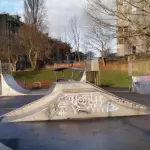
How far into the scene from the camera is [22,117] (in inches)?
514

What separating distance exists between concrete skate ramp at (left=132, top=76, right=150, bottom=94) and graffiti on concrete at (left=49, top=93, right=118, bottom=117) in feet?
56.6

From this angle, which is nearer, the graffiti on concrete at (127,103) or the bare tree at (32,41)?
the graffiti on concrete at (127,103)

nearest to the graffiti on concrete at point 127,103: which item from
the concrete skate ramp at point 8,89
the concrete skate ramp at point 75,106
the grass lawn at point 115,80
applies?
the concrete skate ramp at point 75,106

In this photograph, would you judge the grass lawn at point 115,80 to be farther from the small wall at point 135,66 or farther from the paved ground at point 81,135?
the paved ground at point 81,135

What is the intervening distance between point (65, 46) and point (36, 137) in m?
85.5

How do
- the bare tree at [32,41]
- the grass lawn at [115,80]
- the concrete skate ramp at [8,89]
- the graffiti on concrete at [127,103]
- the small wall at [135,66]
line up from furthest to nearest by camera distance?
1. the bare tree at [32,41]
2. the grass lawn at [115,80]
3. the small wall at [135,66]
4. the concrete skate ramp at [8,89]
5. the graffiti on concrete at [127,103]

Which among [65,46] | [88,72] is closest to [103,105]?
[88,72]

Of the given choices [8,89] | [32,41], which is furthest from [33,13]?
[8,89]

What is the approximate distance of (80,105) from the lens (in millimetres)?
13422

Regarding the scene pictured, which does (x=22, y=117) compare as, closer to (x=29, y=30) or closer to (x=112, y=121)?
(x=112, y=121)

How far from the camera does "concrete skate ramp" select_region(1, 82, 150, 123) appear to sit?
1327 cm

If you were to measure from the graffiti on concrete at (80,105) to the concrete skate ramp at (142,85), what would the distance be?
56.6 ft

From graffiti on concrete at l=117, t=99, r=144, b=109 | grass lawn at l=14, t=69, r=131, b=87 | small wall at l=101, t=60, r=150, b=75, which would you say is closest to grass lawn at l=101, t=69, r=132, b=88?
grass lawn at l=14, t=69, r=131, b=87

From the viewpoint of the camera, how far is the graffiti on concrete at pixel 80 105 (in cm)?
1333
